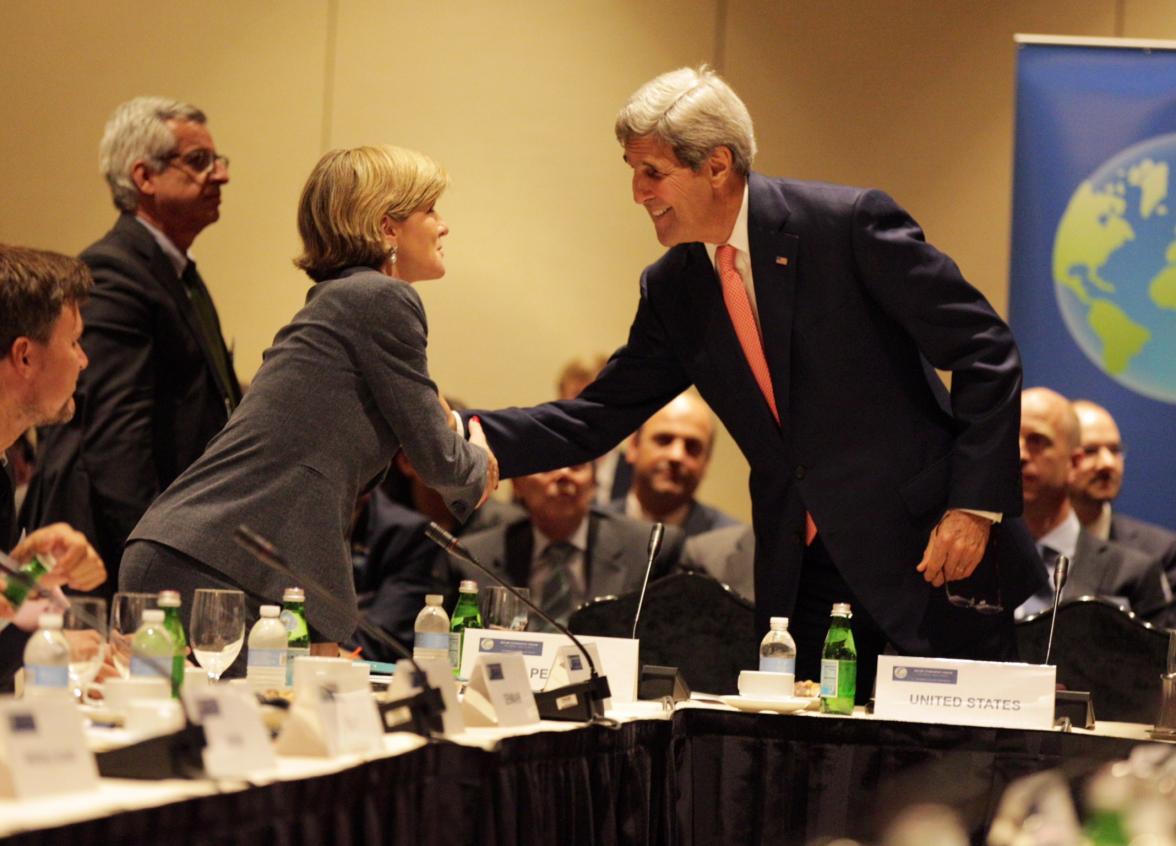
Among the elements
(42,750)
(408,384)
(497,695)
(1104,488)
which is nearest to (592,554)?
(1104,488)

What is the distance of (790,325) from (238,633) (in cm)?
130

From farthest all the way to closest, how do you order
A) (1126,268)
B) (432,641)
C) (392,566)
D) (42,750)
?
1. (1126,268)
2. (392,566)
3. (432,641)
4. (42,750)

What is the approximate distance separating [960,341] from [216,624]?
57.1 inches

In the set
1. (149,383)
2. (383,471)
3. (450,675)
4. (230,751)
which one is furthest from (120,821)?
(149,383)

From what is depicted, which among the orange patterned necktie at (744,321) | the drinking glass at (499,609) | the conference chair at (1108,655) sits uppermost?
the orange patterned necktie at (744,321)

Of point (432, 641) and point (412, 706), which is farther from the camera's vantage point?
point (432, 641)

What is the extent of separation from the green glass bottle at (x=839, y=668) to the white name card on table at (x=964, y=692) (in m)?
0.06

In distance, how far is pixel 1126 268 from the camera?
5.63 m

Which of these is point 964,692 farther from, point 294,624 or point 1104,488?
point 1104,488

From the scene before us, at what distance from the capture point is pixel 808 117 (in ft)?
21.4

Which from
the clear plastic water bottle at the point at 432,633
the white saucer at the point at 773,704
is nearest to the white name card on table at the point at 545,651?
the clear plastic water bottle at the point at 432,633

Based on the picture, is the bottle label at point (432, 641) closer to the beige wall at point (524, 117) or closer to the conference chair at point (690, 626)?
the conference chair at point (690, 626)

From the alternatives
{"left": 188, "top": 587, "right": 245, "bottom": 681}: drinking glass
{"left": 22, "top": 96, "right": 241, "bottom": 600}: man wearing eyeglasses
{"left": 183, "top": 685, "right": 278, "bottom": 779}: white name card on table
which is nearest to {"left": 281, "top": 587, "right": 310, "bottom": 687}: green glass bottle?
{"left": 188, "top": 587, "right": 245, "bottom": 681}: drinking glass

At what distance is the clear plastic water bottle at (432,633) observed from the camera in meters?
2.67
